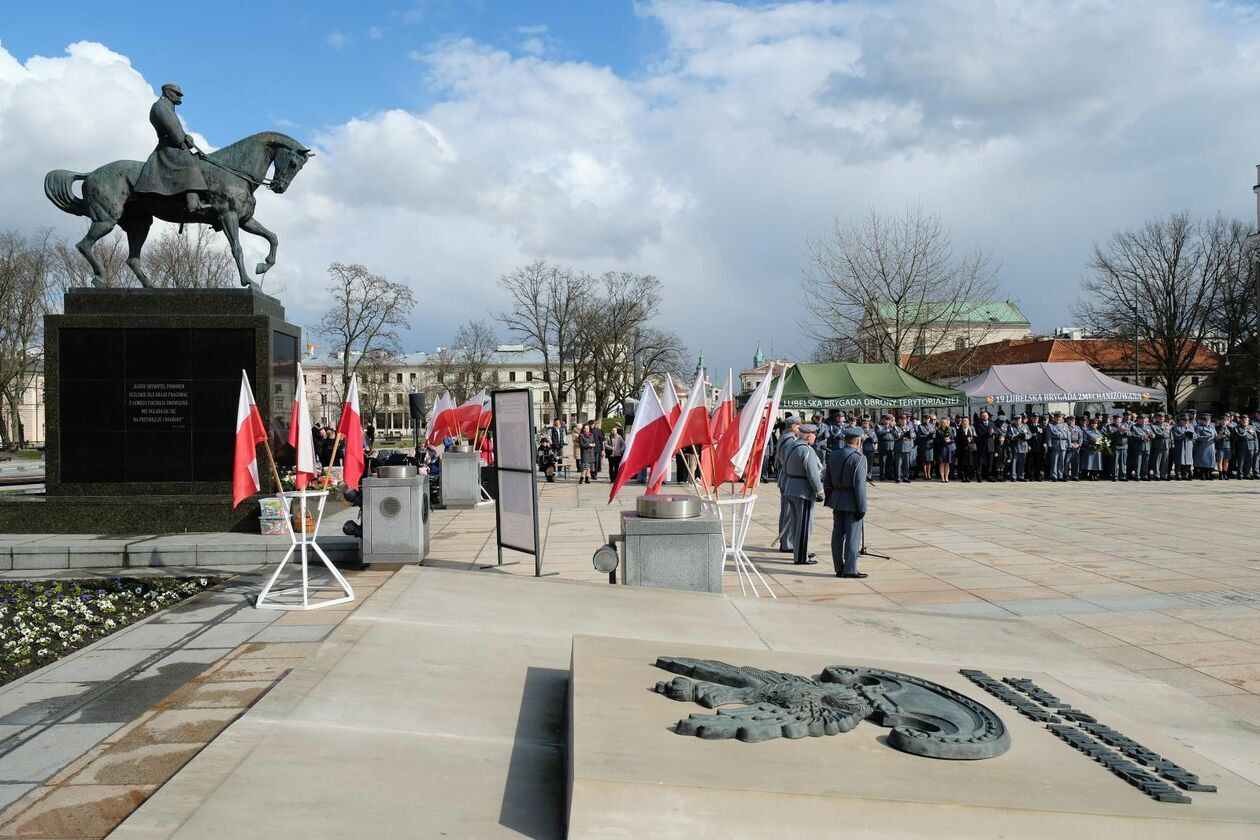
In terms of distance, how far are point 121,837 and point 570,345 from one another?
222 ft

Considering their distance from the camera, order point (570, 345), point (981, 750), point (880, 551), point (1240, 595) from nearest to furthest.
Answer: point (981, 750) < point (1240, 595) < point (880, 551) < point (570, 345)

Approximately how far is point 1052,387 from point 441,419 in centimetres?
1871

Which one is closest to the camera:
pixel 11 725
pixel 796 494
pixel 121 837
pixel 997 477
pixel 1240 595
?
pixel 121 837

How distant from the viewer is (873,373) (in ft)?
92.5

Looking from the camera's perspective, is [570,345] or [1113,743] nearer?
[1113,743]

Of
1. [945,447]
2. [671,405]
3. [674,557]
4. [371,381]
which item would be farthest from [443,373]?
[674,557]

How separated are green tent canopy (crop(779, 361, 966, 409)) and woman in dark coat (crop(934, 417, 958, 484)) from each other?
0.75 m

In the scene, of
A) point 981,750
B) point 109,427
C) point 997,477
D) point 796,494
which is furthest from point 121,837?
point 997,477

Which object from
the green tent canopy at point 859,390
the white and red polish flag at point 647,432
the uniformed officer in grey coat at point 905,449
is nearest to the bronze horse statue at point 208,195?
the white and red polish flag at point 647,432

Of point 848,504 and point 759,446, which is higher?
point 759,446

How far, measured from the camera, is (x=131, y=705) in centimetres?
540

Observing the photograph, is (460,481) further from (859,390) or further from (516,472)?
(859,390)

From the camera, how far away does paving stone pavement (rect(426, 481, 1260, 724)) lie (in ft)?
24.5

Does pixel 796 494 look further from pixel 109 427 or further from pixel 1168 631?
pixel 109 427
